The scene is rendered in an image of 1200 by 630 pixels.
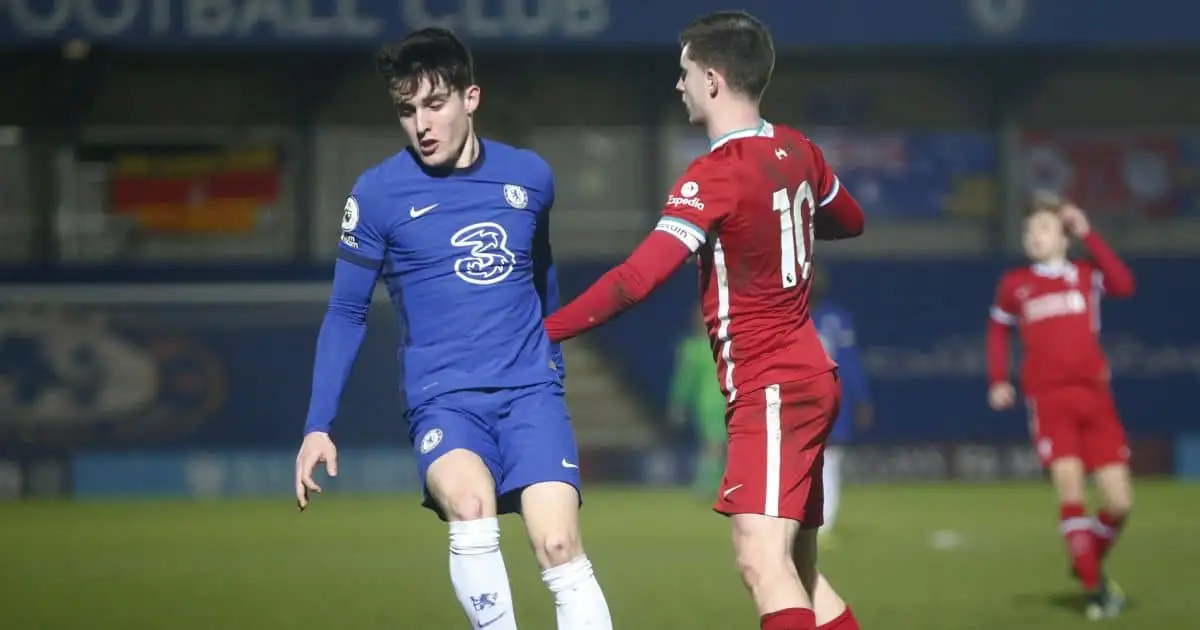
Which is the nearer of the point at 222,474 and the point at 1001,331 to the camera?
the point at 1001,331

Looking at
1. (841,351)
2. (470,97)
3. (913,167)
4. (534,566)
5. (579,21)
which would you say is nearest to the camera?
(470,97)

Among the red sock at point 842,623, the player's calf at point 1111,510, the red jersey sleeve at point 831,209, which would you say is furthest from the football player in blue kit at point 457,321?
the player's calf at point 1111,510

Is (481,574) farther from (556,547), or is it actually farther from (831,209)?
(831,209)

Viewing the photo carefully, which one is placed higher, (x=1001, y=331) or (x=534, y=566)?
(x=1001, y=331)

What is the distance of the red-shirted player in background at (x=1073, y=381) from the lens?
914 centimetres

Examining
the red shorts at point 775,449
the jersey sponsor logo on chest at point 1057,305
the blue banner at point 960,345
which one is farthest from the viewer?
the blue banner at point 960,345

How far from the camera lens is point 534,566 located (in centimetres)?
1173

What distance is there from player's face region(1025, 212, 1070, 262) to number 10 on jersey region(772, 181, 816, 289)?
4416 millimetres

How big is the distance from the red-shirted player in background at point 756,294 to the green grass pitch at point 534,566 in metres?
3.33

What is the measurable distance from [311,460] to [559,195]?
17297 millimetres

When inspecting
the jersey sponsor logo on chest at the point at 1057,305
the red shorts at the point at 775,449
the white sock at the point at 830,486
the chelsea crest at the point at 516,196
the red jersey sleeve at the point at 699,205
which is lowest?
the white sock at the point at 830,486

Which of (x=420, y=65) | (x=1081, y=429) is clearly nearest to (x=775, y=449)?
(x=420, y=65)

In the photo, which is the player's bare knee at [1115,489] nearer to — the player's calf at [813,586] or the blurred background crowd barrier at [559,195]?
the player's calf at [813,586]

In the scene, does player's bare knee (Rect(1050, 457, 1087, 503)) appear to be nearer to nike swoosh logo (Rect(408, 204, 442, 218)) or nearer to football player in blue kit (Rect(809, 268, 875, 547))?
football player in blue kit (Rect(809, 268, 875, 547))
